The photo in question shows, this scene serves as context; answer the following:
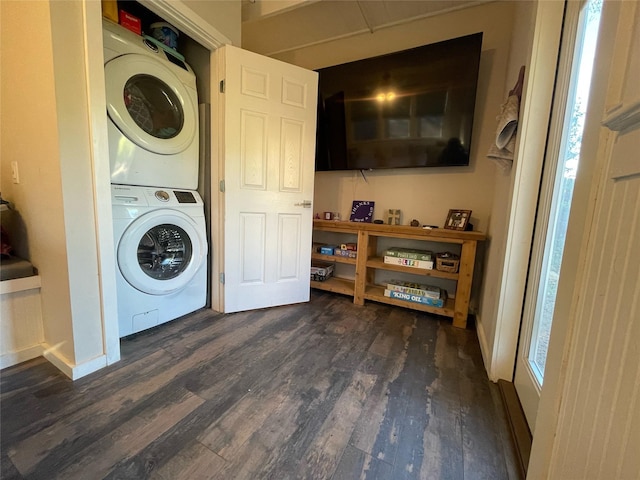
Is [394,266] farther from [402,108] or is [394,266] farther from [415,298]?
[402,108]

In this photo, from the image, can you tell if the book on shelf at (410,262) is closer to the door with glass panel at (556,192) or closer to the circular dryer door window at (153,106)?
the door with glass panel at (556,192)

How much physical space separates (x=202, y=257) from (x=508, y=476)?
186 cm

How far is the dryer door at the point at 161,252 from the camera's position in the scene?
4.81 feet

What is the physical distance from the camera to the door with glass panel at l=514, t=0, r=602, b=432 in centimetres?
97

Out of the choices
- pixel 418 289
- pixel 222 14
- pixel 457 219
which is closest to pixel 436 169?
pixel 457 219

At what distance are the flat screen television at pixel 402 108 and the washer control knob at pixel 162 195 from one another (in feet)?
4.63

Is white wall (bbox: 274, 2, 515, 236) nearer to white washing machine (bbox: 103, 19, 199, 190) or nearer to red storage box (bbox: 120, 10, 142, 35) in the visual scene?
white washing machine (bbox: 103, 19, 199, 190)

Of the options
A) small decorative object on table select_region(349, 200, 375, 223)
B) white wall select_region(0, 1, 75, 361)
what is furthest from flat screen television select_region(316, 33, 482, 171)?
white wall select_region(0, 1, 75, 361)

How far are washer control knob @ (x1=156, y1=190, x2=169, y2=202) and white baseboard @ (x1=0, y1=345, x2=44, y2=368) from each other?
0.98 m

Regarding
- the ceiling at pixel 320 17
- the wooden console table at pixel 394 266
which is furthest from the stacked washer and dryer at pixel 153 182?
the wooden console table at pixel 394 266

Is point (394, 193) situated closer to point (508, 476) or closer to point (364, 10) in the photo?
point (364, 10)

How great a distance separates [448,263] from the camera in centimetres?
195

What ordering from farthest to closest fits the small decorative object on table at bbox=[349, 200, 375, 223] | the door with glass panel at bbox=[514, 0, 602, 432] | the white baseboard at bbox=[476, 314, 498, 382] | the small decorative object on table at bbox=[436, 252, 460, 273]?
the small decorative object on table at bbox=[349, 200, 375, 223] < the small decorative object on table at bbox=[436, 252, 460, 273] < the white baseboard at bbox=[476, 314, 498, 382] < the door with glass panel at bbox=[514, 0, 602, 432]

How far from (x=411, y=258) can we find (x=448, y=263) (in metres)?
0.26
